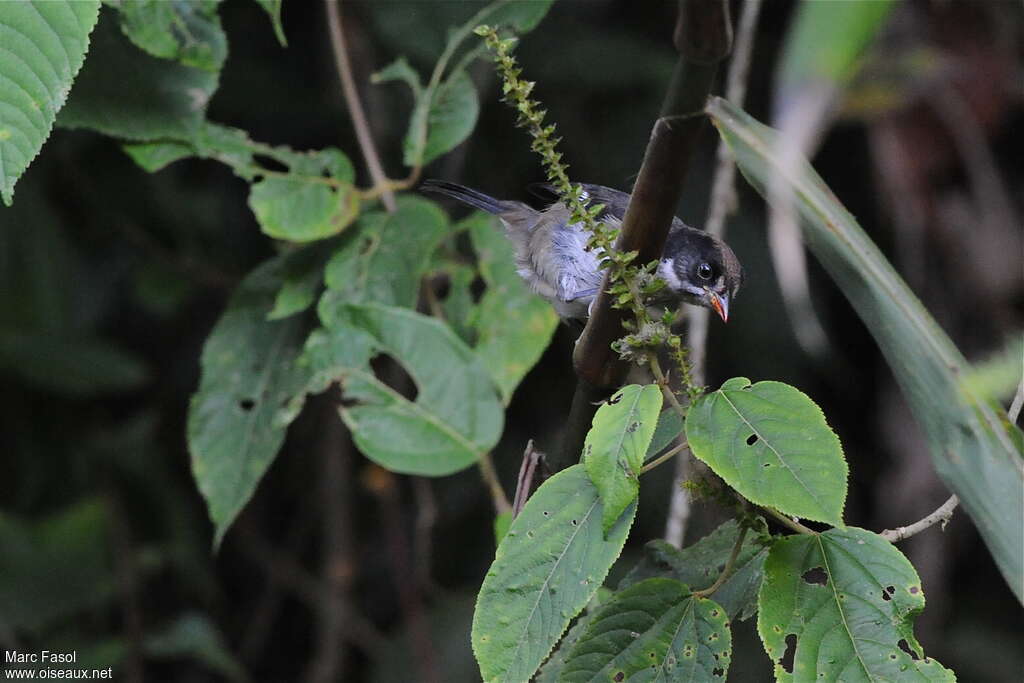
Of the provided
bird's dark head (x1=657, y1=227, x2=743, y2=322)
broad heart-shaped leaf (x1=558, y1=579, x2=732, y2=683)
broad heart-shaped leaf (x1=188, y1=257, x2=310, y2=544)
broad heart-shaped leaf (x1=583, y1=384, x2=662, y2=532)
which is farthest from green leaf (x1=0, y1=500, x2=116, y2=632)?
broad heart-shaped leaf (x1=583, y1=384, x2=662, y2=532)

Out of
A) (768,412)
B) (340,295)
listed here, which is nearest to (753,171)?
(768,412)

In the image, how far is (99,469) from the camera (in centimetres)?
429

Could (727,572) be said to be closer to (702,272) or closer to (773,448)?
(773,448)

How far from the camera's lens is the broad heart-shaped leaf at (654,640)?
1.59m

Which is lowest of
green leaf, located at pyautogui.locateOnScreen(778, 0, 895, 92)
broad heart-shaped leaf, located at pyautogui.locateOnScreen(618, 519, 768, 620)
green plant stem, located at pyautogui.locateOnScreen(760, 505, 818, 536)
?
broad heart-shaped leaf, located at pyautogui.locateOnScreen(618, 519, 768, 620)

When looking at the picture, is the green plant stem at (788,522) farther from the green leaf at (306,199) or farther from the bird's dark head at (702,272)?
the bird's dark head at (702,272)

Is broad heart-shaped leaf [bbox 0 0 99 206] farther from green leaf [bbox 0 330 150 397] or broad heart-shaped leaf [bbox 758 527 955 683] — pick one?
green leaf [bbox 0 330 150 397]

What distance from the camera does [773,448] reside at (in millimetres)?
1464

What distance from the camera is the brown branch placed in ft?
4.30

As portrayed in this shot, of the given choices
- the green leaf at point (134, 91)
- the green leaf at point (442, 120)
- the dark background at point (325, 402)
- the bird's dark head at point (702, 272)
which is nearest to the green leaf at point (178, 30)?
the green leaf at point (134, 91)

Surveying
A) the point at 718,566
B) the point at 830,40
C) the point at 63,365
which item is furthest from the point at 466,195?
the point at 830,40

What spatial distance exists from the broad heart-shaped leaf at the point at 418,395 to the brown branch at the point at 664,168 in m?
0.64

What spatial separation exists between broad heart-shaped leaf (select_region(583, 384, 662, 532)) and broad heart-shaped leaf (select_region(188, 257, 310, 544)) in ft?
4.27

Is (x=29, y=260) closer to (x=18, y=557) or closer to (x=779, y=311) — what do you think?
(x=18, y=557)
